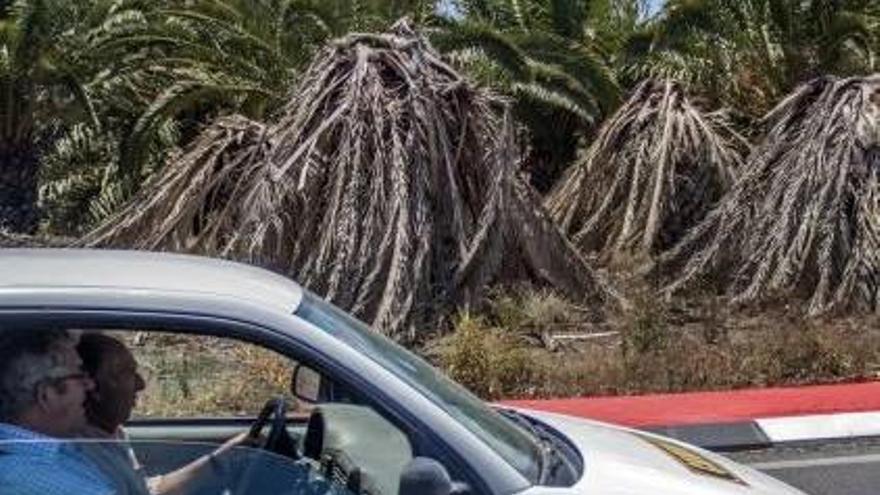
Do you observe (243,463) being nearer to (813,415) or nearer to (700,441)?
(700,441)

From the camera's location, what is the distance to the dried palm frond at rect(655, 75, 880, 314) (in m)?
13.9

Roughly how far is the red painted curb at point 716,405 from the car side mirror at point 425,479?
628 centimetres

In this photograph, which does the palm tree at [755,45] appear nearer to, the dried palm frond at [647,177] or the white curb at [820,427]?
the dried palm frond at [647,177]

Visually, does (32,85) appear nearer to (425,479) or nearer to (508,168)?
(508,168)

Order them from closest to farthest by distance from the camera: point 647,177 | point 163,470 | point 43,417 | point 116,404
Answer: point 43,417 → point 163,470 → point 116,404 → point 647,177

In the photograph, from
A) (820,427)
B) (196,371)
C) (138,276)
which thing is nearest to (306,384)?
(138,276)

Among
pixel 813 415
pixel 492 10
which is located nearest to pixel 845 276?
pixel 813 415

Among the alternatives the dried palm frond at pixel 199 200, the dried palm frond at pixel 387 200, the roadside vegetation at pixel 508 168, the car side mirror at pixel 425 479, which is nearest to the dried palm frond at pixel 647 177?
the roadside vegetation at pixel 508 168

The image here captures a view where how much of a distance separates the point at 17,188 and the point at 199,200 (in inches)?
179

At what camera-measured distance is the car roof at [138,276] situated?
11.2 ft

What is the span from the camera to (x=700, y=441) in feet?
29.6

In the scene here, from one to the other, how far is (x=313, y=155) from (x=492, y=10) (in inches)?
283

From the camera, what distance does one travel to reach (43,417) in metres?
3.46

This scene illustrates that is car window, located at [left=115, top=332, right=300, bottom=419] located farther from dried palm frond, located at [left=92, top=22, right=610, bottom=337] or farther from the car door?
dried palm frond, located at [left=92, top=22, right=610, bottom=337]
